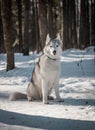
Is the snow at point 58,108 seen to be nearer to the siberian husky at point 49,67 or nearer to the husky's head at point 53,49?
the siberian husky at point 49,67

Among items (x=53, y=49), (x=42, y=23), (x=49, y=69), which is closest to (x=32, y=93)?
(x=49, y=69)

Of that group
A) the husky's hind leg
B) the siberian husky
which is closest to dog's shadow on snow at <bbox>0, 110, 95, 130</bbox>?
the siberian husky

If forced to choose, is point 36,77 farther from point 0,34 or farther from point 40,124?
point 0,34

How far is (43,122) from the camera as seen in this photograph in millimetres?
6828

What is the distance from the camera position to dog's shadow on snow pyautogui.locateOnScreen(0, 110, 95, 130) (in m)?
6.43

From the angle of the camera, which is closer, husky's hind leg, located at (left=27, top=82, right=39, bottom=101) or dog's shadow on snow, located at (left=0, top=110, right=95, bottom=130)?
dog's shadow on snow, located at (left=0, top=110, right=95, bottom=130)

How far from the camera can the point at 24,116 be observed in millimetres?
7434

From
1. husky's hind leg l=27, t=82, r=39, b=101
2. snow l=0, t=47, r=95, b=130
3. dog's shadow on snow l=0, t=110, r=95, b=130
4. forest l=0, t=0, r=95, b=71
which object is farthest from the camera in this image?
forest l=0, t=0, r=95, b=71

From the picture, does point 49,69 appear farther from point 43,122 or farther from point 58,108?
point 43,122

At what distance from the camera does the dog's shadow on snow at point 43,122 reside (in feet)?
21.1

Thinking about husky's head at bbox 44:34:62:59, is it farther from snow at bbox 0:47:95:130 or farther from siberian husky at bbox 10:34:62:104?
snow at bbox 0:47:95:130

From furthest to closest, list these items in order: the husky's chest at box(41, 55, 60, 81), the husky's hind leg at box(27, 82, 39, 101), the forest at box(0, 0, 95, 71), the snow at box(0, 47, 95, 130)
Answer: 1. the forest at box(0, 0, 95, 71)
2. the husky's hind leg at box(27, 82, 39, 101)
3. the husky's chest at box(41, 55, 60, 81)
4. the snow at box(0, 47, 95, 130)

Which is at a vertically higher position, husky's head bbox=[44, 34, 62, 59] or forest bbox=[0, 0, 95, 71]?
husky's head bbox=[44, 34, 62, 59]

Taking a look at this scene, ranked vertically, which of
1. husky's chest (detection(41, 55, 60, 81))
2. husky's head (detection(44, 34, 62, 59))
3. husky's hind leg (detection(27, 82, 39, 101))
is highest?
husky's head (detection(44, 34, 62, 59))
